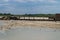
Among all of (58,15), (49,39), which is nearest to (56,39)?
(49,39)

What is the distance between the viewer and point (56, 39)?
57.0ft

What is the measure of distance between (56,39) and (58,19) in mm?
26428

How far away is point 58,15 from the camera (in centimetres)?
4209

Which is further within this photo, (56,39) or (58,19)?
(58,19)

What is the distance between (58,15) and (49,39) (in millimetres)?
25291

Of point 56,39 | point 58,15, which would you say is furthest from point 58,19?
point 56,39

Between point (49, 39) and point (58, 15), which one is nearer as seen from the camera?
point (49, 39)

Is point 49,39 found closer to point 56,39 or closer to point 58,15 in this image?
point 56,39

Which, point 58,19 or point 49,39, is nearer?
point 49,39

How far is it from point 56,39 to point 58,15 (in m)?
25.3

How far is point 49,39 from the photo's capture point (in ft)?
57.3

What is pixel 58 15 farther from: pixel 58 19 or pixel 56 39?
pixel 56 39
